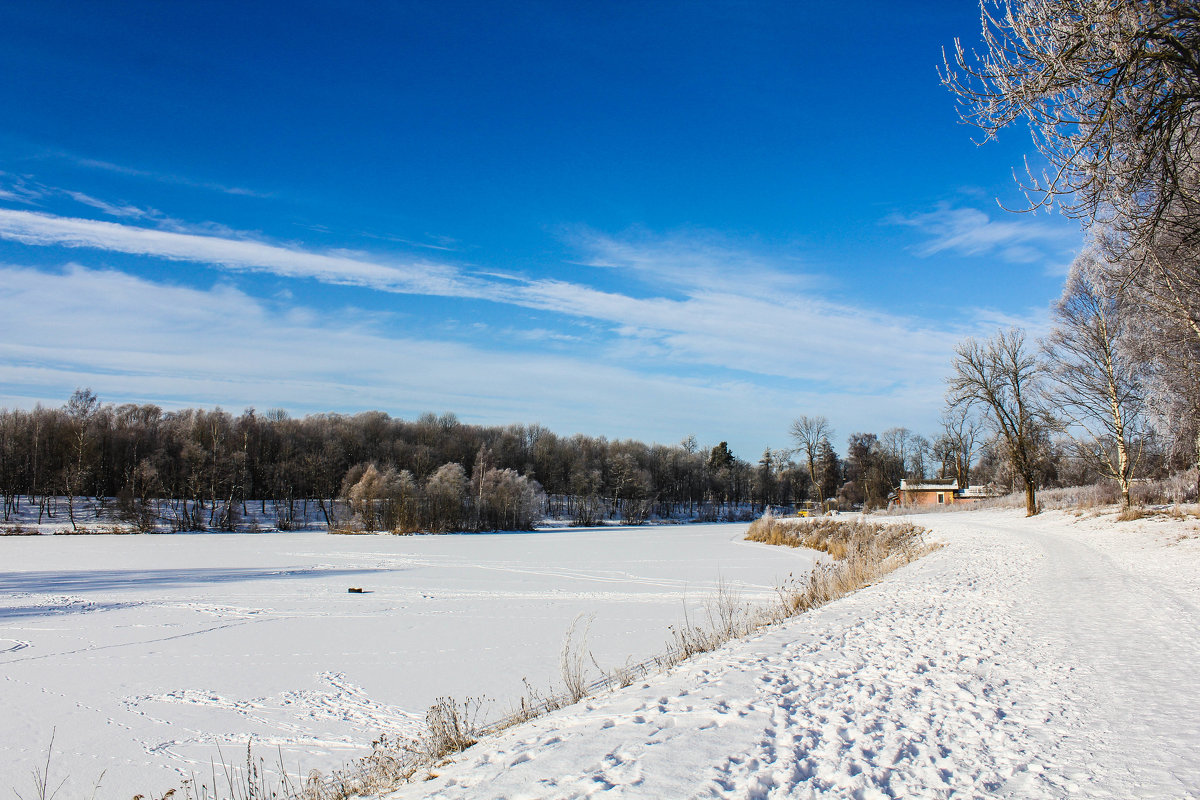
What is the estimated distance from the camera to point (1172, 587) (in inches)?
390

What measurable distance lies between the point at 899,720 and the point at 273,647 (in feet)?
33.4

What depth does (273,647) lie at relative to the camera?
11117mm

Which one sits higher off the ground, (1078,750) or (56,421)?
(56,421)

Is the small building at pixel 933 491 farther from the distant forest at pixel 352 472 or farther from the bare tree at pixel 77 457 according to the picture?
the bare tree at pixel 77 457

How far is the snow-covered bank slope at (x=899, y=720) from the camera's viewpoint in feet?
11.2

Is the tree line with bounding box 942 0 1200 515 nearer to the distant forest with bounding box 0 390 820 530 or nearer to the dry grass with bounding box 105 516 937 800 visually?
the dry grass with bounding box 105 516 937 800

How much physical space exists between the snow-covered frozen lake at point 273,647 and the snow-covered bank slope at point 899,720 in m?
3.17

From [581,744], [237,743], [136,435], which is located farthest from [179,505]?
[581,744]

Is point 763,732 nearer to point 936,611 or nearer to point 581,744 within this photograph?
point 581,744

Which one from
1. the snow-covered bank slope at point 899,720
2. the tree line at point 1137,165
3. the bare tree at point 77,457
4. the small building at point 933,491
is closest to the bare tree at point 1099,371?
the tree line at point 1137,165

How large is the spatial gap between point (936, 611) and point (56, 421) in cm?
8147

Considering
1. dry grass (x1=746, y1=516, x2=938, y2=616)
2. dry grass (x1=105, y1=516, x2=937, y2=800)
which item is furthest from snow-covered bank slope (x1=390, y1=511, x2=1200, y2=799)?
dry grass (x1=746, y1=516, x2=938, y2=616)

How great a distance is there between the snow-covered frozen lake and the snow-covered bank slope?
317 cm

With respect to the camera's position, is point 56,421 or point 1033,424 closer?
point 1033,424
